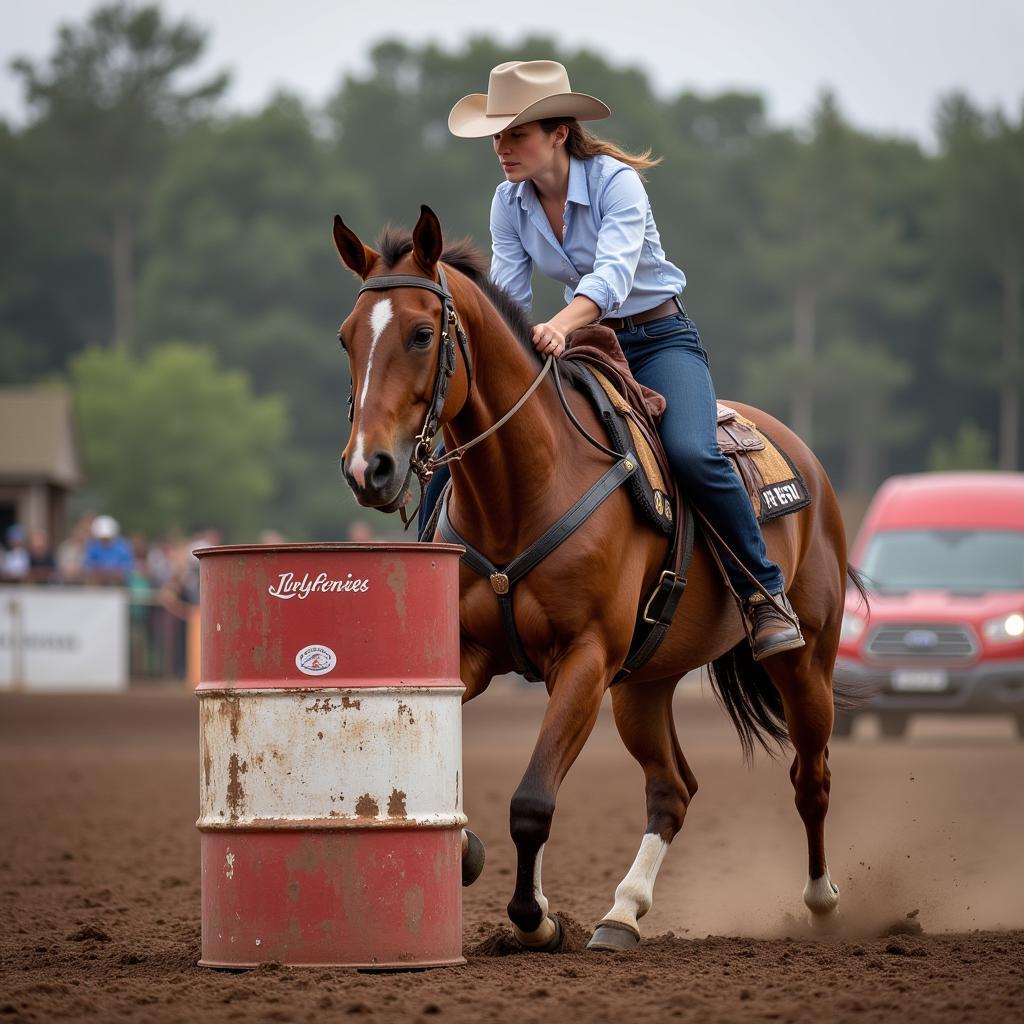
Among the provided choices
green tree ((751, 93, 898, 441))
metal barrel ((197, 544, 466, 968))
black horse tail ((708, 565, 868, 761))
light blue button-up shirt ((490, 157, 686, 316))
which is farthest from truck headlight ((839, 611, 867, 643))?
green tree ((751, 93, 898, 441))

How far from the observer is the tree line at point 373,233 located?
74.2 meters

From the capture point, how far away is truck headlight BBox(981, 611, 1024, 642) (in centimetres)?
1788

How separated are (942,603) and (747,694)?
10.4 m

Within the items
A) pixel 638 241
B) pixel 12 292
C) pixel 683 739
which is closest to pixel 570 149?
pixel 638 241

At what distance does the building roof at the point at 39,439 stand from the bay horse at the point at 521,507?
1210 inches

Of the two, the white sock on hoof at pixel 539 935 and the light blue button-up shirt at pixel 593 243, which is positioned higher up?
the light blue button-up shirt at pixel 593 243

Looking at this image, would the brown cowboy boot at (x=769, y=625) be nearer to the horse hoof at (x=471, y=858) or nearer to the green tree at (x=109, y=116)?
the horse hoof at (x=471, y=858)

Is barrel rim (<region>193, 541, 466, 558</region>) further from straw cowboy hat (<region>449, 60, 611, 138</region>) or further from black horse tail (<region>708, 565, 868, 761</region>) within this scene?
black horse tail (<region>708, 565, 868, 761</region>)

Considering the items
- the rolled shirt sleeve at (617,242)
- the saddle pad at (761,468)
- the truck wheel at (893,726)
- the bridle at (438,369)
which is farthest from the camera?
the truck wheel at (893,726)

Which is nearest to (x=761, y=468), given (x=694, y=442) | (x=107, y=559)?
→ (x=694, y=442)

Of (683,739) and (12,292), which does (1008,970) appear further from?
(12,292)

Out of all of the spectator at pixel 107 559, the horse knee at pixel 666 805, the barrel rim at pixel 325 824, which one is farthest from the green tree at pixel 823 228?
the barrel rim at pixel 325 824

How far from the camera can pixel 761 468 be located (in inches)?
310

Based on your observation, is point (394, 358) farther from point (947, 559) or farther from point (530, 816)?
point (947, 559)
